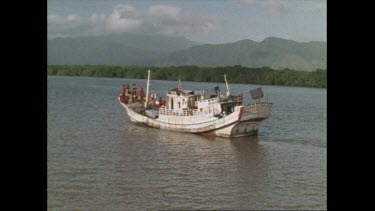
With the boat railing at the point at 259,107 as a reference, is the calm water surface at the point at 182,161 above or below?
below

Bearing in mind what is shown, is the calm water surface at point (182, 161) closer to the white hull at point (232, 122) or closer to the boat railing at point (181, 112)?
the white hull at point (232, 122)

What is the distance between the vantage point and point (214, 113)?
721 centimetres

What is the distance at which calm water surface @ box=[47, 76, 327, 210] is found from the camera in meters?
4.82

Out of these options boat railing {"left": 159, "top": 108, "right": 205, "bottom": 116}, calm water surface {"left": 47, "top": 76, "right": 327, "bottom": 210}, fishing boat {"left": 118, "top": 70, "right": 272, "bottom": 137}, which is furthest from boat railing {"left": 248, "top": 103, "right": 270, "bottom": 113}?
boat railing {"left": 159, "top": 108, "right": 205, "bottom": 116}

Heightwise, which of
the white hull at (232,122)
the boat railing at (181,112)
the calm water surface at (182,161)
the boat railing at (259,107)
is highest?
the boat railing at (259,107)

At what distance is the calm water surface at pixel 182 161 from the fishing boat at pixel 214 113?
0.51ft

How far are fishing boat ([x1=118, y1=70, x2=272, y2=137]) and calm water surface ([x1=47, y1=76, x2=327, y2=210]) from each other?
15 cm

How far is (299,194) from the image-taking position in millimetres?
5051

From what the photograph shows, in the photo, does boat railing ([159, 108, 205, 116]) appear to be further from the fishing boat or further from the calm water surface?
the calm water surface

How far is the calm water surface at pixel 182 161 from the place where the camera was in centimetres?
482

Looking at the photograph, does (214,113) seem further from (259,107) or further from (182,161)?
(182,161)

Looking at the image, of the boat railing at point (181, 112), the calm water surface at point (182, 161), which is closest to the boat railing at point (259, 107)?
the calm water surface at point (182, 161)
